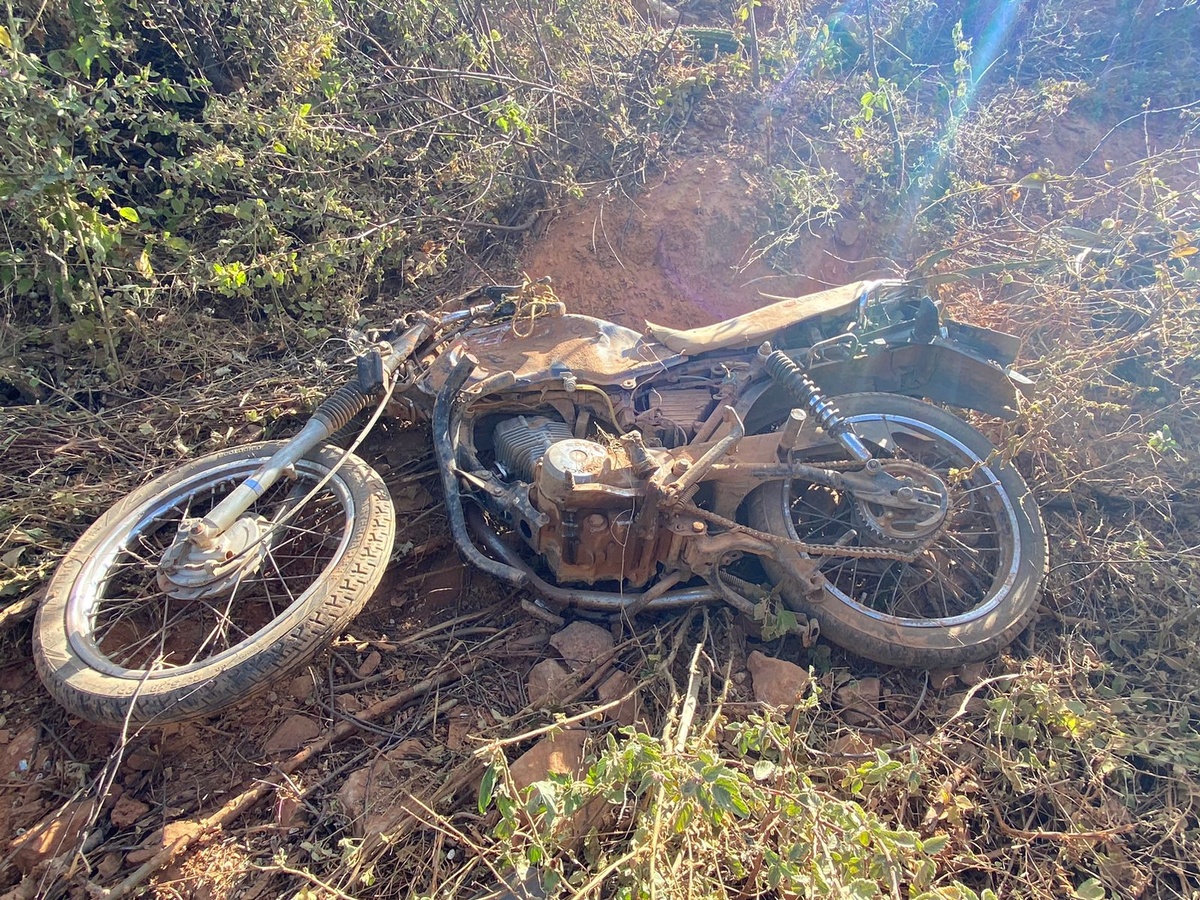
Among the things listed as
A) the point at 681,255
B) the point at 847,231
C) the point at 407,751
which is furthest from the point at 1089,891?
the point at 847,231

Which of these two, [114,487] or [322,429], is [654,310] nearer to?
[322,429]

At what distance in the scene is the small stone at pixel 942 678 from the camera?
3145 mm

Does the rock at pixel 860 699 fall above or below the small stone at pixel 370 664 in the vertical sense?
below

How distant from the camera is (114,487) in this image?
3430 mm

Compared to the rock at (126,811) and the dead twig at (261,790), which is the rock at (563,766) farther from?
the rock at (126,811)

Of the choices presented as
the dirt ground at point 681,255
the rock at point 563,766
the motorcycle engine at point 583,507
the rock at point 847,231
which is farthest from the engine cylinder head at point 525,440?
the rock at point 847,231

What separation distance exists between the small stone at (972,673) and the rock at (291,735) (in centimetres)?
284

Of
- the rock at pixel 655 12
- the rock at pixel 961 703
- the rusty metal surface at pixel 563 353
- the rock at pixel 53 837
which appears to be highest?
the rock at pixel 655 12

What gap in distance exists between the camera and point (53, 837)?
2479 millimetres

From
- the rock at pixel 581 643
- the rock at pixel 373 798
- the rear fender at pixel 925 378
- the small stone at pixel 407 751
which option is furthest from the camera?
the rear fender at pixel 925 378

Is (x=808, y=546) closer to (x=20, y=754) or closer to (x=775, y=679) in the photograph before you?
(x=775, y=679)

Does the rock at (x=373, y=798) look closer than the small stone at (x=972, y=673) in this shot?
Yes

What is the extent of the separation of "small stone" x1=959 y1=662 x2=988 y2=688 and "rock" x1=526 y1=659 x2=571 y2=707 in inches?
71.0

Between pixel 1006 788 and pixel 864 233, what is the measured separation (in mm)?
4588
